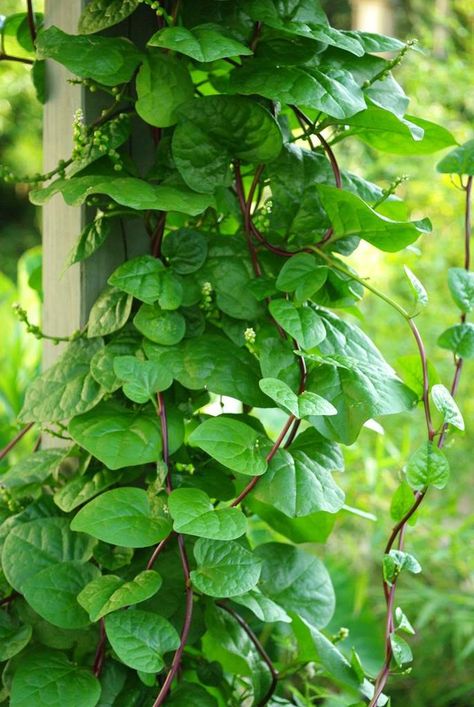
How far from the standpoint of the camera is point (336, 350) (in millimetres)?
858

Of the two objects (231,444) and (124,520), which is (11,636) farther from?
(231,444)

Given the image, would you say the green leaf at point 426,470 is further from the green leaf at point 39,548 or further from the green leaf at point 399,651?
the green leaf at point 39,548

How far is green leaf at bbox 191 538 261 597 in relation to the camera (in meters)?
0.75

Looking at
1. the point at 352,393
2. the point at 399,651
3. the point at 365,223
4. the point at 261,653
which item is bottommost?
the point at 261,653

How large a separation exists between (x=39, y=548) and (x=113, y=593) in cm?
13

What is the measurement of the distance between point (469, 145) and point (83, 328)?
457 mm

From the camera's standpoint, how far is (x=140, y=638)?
77 cm

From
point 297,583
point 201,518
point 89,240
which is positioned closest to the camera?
point 201,518

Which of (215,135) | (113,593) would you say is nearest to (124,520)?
(113,593)

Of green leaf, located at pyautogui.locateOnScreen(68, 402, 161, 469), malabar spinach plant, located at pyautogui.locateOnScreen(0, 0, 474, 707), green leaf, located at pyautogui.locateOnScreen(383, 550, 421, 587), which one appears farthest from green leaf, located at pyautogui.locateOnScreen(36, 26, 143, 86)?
green leaf, located at pyautogui.locateOnScreen(383, 550, 421, 587)

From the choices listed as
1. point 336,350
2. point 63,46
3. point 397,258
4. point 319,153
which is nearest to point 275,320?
point 336,350

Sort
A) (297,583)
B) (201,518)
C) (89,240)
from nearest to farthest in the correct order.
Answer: (201,518) < (89,240) < (297,583)

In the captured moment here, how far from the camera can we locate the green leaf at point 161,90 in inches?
32.0

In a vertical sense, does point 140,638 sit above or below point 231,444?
below
